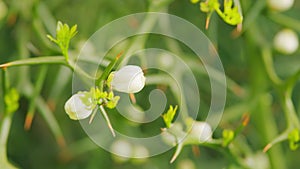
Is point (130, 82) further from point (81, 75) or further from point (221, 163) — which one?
point (221, 163)

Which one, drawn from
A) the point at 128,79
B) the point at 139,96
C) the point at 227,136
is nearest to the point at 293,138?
the point at 227,136

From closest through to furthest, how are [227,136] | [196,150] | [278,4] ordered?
[227,136]
[278,4]
[196,150]

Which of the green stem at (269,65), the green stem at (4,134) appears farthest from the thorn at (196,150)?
the green stem at (4,134)

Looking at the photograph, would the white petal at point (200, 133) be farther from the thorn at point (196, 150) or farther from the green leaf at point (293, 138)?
the thorn at point (196, 150)

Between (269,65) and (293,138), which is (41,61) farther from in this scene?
(269,65)

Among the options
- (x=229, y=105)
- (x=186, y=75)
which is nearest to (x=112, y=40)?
(x=186, y=75)
